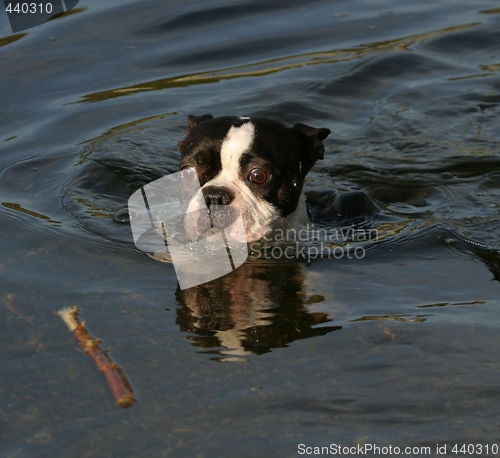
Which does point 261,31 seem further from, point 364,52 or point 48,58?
point 48,58

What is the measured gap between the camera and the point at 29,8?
12562 millimetres

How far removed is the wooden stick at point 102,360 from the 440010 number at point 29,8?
825 centimetres

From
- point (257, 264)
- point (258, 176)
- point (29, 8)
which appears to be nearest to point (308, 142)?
point (258, 176)

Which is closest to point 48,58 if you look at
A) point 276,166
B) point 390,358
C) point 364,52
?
point 364,52

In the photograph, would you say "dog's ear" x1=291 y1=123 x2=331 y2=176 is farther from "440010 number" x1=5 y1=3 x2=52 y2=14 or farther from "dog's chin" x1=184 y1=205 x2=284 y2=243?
"440010 number" x1=5 y1=3 x2=52 y2=14

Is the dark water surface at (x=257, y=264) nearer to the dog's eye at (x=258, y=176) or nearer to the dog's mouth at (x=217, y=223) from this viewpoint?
the dog's mouth at (x=217, y=223)

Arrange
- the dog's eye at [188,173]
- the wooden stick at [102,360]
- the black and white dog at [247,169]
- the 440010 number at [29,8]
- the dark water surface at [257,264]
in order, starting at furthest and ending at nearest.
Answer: the 440010 number at [29,8], the dog's eye at [188,173], the black and white dog at [247,169], the wooden stick at [102,360], the dark water surface at [257,264]

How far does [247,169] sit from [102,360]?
2.10 m

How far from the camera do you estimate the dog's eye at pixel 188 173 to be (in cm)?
644

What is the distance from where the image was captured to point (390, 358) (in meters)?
4.73

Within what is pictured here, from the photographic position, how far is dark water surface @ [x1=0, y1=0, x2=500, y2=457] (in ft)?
13.8

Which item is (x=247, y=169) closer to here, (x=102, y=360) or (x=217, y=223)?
(x=217, y=223)

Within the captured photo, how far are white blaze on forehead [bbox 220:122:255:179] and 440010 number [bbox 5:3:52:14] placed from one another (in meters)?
7.31

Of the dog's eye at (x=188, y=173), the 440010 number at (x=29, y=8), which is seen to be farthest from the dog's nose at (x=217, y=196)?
the 440010 number at (x=29, y=8)
